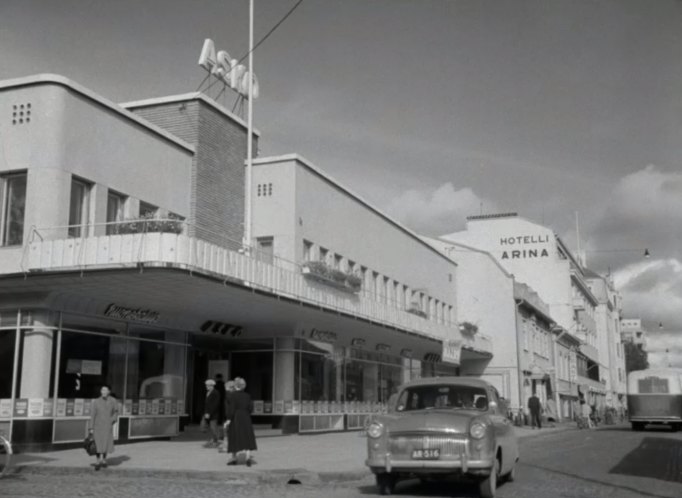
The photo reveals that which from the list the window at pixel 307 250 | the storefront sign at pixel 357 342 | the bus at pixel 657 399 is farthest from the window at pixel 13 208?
the bus at pixel 657 399

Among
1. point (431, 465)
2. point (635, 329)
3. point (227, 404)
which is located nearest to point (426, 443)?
point (431, 465)

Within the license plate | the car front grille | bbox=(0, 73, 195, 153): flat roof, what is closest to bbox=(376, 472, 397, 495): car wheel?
the car front grille

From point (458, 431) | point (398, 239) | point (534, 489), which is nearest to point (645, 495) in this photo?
point (534, 489)

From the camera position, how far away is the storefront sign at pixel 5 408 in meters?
18.8

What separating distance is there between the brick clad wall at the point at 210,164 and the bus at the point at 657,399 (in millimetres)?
22257

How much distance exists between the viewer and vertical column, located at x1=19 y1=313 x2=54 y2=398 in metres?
18.9

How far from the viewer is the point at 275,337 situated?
2744cm

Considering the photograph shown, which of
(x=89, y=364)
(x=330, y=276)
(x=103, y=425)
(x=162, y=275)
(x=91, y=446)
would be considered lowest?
(x=91, y=446)

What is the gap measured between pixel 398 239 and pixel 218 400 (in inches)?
836

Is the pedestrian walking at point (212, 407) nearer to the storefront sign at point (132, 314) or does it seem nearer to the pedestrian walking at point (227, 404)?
the pedestrian walking at point (227, 404)

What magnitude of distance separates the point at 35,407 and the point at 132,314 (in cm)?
372

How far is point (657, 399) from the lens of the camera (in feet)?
126

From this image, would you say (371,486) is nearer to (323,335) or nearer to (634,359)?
(323,335)

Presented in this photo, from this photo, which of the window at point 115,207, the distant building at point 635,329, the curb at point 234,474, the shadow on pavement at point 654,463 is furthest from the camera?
the distant building at point 635,329
